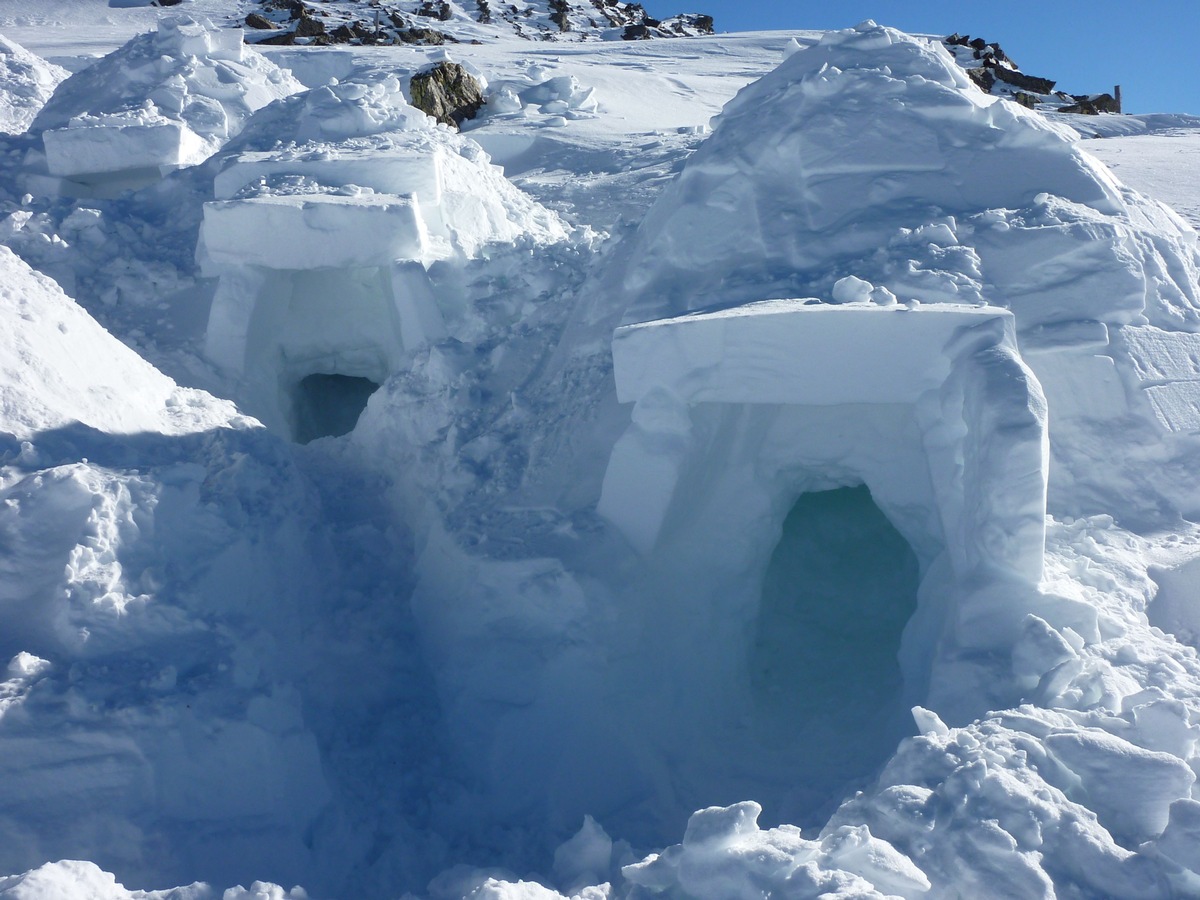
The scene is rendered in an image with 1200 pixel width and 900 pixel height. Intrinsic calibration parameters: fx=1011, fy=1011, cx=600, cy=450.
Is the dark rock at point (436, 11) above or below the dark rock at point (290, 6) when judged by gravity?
above

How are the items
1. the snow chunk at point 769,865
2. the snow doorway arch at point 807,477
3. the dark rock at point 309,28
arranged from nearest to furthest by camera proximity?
the snow chunk at point 769,865 < the snow doorway arch at point 807,477 < the dark rock at point 309,28

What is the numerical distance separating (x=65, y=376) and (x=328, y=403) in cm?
371

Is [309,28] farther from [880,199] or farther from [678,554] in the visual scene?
[678,554]

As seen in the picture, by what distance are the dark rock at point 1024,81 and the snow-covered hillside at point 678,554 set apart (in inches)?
587

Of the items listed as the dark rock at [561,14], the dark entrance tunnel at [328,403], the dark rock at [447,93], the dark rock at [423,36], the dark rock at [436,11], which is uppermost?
the dark rock at [561,14]

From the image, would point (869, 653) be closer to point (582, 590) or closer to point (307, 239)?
point (582, 590)

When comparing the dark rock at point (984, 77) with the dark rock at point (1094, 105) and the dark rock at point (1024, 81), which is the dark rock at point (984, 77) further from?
the dark rock at point (1094, 105)

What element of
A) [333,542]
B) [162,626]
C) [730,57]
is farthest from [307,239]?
[730,57]

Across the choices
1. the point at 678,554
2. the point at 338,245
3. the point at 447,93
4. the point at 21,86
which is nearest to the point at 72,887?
the point at 678,554

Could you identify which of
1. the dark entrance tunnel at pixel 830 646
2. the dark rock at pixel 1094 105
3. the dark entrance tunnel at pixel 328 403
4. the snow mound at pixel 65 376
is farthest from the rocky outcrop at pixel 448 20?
the dark entrance tunnel at pixel 830 646

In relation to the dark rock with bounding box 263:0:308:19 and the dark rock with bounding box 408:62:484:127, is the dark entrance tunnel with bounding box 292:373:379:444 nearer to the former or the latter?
the dark rock with bounding box 408:62:484:127

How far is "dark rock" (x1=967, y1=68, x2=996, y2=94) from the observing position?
17.9m

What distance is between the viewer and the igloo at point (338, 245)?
7000 millimetres

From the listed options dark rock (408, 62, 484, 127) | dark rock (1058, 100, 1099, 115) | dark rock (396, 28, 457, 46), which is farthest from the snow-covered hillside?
dark rock (396, 28, 457, 46)
